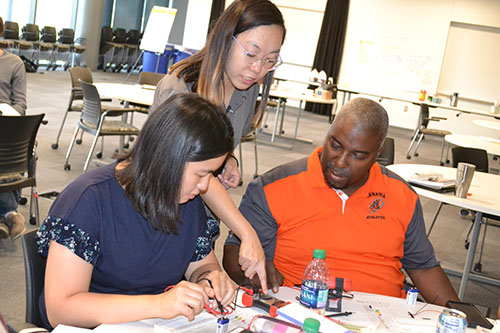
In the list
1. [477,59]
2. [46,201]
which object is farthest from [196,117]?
[477,59]

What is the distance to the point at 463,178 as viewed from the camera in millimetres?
3275

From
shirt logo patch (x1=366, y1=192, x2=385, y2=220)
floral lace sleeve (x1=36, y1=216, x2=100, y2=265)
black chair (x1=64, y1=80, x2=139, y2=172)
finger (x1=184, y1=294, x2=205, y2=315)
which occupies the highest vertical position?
shirt logo patch (x1=366, y1=192, x2=385, y2=220)

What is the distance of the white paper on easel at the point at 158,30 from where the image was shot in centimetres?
1072

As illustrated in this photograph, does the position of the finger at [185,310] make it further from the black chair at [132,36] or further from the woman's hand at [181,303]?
the black chair at [132,36]

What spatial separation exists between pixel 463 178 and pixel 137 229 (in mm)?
2261

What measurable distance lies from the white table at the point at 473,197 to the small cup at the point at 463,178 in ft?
0.13

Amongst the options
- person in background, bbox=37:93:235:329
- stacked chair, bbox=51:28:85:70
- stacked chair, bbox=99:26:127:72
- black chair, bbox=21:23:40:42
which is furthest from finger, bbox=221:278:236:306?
stacked chair, bbox=99:26:127:72

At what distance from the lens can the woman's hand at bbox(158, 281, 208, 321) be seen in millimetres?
1404

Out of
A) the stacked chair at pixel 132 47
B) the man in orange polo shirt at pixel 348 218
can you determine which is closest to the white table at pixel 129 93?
the man in orange polo shirt at pixel 348 218

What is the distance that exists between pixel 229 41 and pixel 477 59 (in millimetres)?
11676

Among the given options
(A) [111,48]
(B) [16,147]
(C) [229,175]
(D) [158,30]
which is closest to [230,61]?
(C) [229,175]

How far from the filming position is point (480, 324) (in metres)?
1.76

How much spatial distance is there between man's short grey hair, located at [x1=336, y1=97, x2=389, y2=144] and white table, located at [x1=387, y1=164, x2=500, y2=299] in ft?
3.84

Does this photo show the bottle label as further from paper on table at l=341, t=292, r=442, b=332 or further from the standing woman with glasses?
the standing woman with glasses
